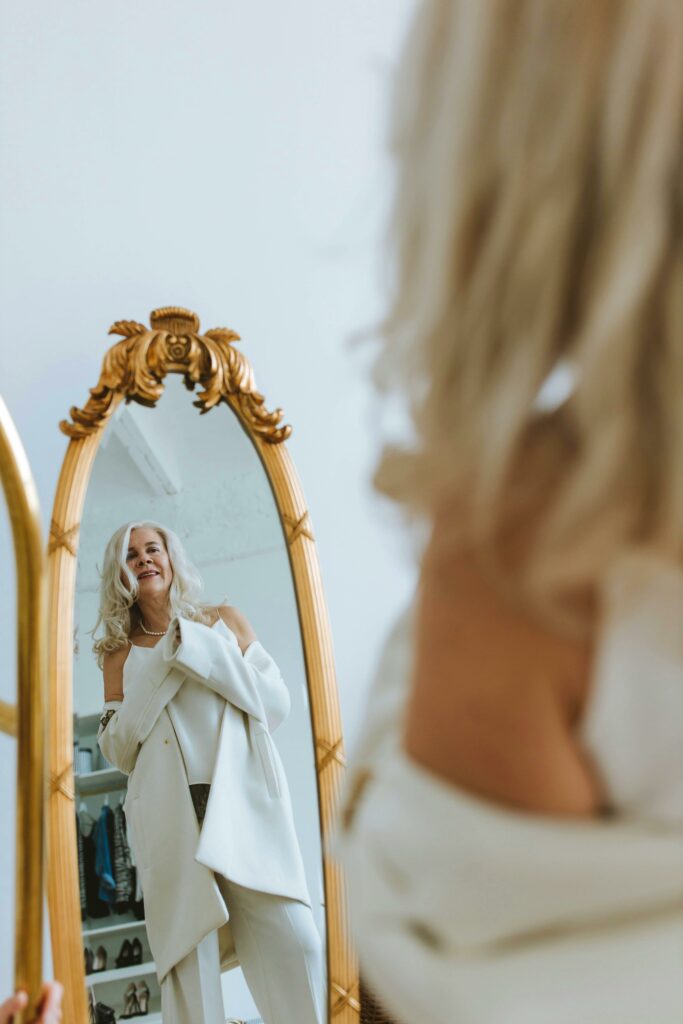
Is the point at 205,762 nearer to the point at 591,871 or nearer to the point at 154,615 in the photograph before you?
the point at 154,615

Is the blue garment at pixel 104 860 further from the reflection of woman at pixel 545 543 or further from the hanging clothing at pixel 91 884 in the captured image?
the reflection of woman at pixel 545 543

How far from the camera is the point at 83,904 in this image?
1297 millimetres

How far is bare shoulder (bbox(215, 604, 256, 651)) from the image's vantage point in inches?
58.7

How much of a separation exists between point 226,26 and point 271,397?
676mm

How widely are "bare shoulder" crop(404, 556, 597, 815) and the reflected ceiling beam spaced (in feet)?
3.50

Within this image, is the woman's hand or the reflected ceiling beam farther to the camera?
the reflected ceiling beam

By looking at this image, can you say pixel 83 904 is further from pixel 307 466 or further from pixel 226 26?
pixel 226 26

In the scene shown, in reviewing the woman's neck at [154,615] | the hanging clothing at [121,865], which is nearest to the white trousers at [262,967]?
the hanging clothing at [121,865]

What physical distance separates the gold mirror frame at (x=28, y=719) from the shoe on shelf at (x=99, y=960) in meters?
0.46

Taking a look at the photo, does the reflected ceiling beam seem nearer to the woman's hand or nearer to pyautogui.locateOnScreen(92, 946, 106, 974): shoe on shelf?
pyautogui.locateOnScreen(92, 946, 106, 974): shoe on shelf

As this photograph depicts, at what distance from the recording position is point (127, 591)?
144cm

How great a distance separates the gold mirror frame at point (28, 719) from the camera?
851 millimetres

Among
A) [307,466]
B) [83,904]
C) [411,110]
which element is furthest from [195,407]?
[411,110]

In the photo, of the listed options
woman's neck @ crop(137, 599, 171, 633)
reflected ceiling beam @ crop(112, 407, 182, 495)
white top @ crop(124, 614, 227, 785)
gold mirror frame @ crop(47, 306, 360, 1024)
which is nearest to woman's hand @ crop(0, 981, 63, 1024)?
gold mirror frame @ crop(47, 306, 360, 1024)
